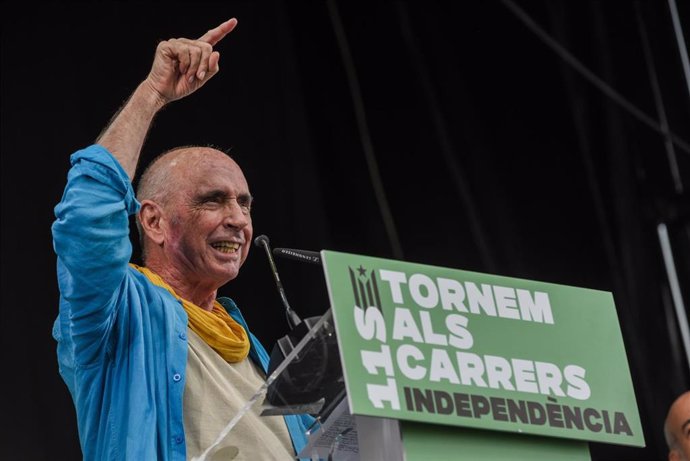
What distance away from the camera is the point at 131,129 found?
2.44 meters

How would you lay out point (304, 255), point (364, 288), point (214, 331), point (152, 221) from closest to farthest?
1. point (364, 288)
2. point (304, 255)
3. point (214, 331)
4. point (152, 221)

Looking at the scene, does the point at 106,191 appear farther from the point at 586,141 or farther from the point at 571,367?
the point at 586,141

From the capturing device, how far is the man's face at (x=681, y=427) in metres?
3.41

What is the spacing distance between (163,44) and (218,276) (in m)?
0.58

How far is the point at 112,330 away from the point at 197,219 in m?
0.43

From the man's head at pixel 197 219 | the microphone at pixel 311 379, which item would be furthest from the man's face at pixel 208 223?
the microphone at pixel 311 379

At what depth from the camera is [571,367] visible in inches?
80.4

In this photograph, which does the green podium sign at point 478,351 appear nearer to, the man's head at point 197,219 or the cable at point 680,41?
the man's head at point 197,219

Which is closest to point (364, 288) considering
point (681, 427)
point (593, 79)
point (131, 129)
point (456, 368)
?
point (456, 368)

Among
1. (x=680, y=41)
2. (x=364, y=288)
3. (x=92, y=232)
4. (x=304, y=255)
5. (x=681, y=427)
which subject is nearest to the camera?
(x=364, y=288)

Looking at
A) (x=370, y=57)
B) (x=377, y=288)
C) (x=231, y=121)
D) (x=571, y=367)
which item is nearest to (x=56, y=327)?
(x=377, y=288)

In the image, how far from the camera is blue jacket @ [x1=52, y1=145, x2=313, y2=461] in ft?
7.52

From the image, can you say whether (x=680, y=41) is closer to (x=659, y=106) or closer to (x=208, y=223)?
(x=659, y=106)

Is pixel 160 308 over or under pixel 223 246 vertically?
under
